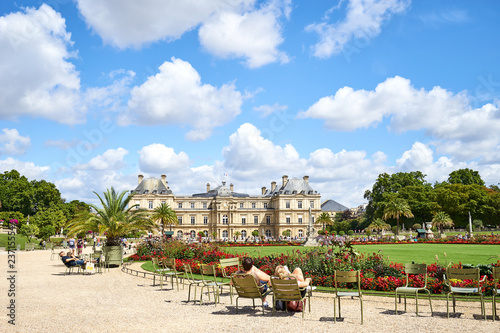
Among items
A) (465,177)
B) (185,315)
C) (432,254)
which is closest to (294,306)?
(185,315)

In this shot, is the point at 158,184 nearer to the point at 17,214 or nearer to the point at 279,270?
the point at 17,214

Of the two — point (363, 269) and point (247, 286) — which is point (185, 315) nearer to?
point (247, 286)

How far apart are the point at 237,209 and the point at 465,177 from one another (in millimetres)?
38266

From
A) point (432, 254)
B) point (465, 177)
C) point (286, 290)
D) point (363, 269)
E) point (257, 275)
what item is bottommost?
point (432, 254)

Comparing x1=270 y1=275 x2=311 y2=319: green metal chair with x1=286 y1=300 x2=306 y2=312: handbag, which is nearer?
x1=270 y1=275 x2=311 y2=319: green metal chair

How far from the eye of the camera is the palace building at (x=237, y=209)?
7481 centimetres

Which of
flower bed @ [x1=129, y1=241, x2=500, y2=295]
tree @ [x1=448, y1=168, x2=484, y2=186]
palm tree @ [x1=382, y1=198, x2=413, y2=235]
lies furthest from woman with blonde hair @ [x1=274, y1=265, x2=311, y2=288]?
tree @ [x1=448, y1=168, x2=484, y2=186]

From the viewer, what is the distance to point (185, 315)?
8.13m

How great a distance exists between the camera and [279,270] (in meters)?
8.27

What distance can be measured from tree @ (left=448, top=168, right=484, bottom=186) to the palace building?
22559 mm

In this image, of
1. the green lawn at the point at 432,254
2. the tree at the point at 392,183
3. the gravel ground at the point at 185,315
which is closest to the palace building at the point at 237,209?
the tree at the point at 392,183

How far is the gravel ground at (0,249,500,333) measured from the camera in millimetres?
7020

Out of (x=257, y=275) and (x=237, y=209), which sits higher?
(x=237, y=209)

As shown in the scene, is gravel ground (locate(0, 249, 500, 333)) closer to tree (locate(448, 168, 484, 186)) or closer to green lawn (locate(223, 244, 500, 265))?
green lawn (locate(223, 244, 500, 265))
